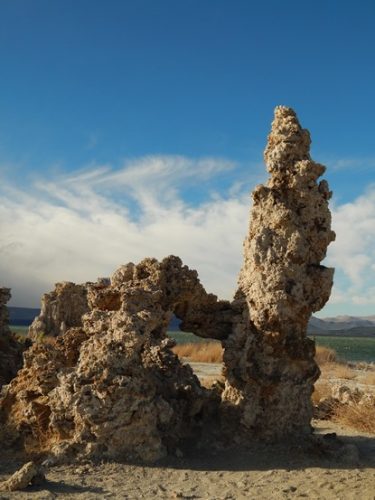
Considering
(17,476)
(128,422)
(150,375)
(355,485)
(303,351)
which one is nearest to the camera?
(17,476)

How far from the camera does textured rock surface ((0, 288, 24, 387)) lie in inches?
346

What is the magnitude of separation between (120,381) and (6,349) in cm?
382

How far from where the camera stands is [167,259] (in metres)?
7.02

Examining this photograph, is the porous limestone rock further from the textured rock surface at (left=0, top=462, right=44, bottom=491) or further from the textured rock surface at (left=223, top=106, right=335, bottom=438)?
the textured rock surface at (left=0, top=462, right=44, bottom=491)

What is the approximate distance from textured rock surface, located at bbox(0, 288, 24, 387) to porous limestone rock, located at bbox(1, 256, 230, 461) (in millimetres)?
2033

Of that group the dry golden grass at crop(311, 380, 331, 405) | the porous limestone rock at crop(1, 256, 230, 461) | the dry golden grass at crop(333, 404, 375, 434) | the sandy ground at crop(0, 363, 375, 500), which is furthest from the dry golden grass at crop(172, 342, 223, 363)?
the sandy ground at crop(0, 363, 375, 500)

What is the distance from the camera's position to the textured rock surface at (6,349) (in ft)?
28.8

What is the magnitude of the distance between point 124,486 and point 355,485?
2176 mm

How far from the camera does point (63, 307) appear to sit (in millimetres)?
19156

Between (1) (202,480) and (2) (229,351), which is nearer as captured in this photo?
(1) (202,480)

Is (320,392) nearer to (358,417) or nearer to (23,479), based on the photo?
(358,417)

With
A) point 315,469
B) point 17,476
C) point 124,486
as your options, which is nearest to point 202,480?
point 124,486

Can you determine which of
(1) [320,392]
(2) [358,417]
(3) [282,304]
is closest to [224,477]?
(3) [282,304]

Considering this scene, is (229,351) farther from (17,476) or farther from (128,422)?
(17,476)
